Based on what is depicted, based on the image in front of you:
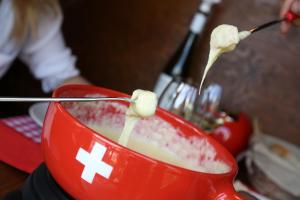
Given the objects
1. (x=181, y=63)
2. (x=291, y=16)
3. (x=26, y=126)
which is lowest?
(x=26, y=126)

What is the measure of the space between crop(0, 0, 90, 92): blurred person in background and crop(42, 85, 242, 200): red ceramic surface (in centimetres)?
51

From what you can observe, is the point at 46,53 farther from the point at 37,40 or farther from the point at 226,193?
the point at 226,193

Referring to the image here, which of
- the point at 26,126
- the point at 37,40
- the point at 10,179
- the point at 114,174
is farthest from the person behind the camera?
the point at 37,40

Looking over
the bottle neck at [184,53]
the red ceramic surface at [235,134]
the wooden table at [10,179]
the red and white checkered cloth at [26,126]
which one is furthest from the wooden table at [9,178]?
the bottle neck at [184,53]

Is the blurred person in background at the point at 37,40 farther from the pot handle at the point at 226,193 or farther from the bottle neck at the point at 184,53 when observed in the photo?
the pot handle at the point at 226,193

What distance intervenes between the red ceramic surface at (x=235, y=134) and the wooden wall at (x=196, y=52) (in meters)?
0.15

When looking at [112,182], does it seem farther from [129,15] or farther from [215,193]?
[129,15]

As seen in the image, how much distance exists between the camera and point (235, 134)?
78cm

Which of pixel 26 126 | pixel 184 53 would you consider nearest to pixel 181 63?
pixel 184 53

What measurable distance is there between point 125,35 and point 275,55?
1.34 ft

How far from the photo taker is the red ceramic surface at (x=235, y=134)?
0.76 m

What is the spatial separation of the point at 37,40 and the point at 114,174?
65cm

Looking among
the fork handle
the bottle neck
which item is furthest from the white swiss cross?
the bottle neck

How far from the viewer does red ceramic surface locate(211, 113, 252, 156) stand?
0.76 meters
